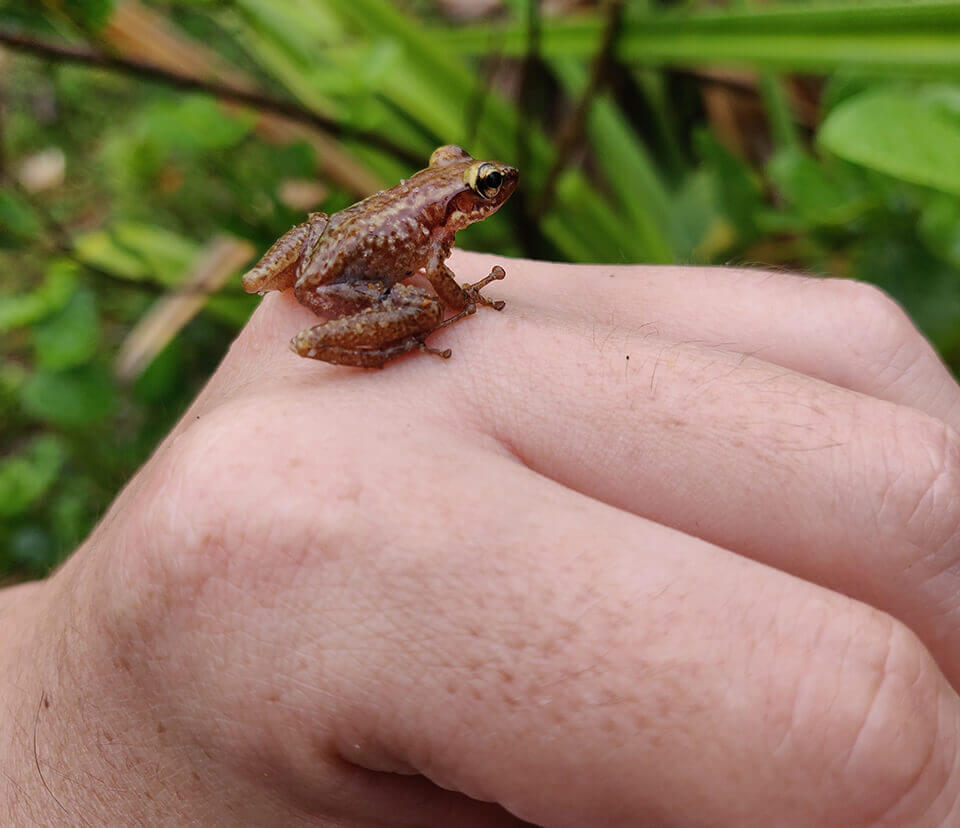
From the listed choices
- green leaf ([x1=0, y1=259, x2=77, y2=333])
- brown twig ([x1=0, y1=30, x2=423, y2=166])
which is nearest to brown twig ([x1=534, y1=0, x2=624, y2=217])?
brown twig ([x1=0, y1=30, x2=423, y2=166])

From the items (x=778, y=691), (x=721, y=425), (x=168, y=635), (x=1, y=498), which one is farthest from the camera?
(x=1, y=498)

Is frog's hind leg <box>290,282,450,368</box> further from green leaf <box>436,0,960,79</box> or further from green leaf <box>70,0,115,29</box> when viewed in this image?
green leaf <box>436,0,960,79</box>

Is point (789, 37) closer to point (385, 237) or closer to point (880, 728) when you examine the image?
point (385, 237)

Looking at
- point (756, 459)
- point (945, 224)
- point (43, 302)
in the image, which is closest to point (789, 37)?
point (945, 224)

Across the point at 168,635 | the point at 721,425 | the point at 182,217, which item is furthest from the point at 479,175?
the point at 182,217

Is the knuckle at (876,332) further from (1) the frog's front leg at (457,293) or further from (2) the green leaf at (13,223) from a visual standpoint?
(2) the green leaf at (13,223)

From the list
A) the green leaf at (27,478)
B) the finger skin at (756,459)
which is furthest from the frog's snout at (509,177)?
the green leaf at (27,478)

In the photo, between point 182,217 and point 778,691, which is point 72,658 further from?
point 182,217

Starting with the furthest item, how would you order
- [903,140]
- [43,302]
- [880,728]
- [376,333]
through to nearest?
[43,302]
[903,140]
[376,333]
[880,728]
